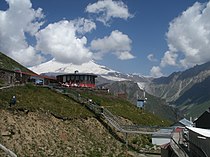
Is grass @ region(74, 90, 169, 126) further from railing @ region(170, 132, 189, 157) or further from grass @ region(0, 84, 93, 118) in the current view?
railing @ region(170, 132, 189, 157)

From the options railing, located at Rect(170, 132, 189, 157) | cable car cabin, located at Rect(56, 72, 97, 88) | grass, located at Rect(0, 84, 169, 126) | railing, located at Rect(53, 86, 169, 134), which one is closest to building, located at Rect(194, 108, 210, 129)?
railing, located at Rect(53, 86, 169, 134)

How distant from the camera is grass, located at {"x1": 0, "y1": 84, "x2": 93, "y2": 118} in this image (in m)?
54.8

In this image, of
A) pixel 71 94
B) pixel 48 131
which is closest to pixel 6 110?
pixel 48 131

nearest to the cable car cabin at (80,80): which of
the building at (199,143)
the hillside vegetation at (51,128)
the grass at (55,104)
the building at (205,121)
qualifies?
the grass at (55,104)

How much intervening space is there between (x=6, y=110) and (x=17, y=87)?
48.9ft

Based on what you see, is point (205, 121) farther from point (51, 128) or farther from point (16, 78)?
point (16, 78)

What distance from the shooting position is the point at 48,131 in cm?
5075

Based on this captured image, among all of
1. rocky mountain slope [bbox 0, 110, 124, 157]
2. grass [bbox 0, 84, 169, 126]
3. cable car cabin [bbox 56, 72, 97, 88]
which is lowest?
rocky mountain slope [bbox 0, 110, 124, 157]

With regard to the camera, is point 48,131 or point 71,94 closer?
point 48,131

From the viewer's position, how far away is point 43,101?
197 feet

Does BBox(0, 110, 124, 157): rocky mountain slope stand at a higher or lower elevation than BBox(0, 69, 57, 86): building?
lower

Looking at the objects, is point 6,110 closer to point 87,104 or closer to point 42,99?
point 42,99

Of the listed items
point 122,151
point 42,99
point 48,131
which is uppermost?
point 42,99

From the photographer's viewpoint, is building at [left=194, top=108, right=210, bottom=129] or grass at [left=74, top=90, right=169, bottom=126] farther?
grass at [left=74, top=90, right=169, bottom=126]
